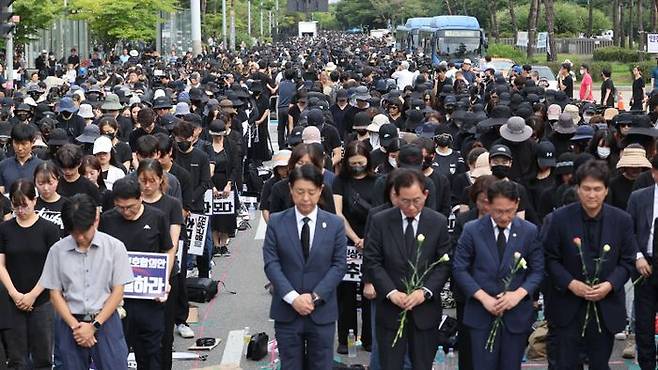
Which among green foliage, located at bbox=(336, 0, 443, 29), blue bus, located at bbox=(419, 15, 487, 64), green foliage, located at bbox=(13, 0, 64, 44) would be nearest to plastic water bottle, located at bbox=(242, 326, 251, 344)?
green foliage, located at bbox=(13, 0, 64, 44)

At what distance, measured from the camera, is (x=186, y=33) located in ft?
207

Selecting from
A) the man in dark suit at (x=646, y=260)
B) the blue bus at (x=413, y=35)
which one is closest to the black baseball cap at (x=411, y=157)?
the man in dark suit at (x=646, y=260)

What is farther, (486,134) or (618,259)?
(486,134)

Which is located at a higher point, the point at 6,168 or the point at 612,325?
the point at 6,168

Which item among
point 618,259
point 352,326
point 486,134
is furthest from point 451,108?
point 618,259

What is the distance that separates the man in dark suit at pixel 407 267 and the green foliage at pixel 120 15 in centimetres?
3665

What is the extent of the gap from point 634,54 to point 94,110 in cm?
5062

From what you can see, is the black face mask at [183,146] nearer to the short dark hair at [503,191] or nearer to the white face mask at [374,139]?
the white face mask at [374,139]

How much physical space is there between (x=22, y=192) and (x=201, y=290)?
440cm

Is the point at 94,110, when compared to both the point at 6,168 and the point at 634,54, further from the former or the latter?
the point at 634,54

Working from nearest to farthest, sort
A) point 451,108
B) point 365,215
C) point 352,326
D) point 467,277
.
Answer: point 467,277, point 365,215, point 352,326, point 451,108

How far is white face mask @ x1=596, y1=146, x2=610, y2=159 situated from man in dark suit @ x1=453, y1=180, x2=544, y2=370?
4.65 meters

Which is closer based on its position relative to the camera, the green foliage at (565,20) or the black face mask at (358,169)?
the black face mask at (358,169)

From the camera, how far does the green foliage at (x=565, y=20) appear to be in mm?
102312
